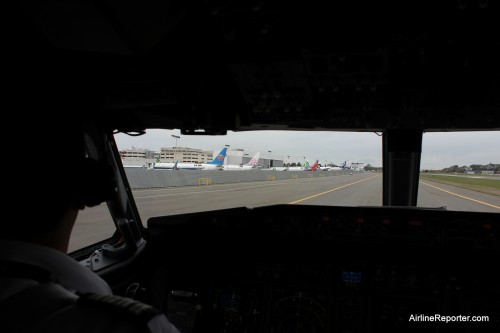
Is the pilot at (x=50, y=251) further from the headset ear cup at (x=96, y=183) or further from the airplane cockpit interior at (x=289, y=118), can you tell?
the airplane cockpit interior at (x=289, y=118)

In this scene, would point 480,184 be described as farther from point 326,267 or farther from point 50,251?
point 50,251

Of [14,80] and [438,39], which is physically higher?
[438,39]

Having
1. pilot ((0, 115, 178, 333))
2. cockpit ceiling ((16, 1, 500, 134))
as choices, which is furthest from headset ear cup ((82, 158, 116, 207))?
cockpit ceiling ((16, 1, 500, 134))

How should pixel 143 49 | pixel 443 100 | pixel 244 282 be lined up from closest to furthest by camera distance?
pixel 143 49 → pixel 443 100 → pixel 244 282

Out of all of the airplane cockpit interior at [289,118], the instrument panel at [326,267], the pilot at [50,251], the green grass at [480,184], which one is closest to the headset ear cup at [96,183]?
the pilot at [50,251]

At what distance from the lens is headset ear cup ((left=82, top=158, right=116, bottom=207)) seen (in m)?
0.70

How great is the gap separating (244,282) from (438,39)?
169cm

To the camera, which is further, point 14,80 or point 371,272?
point 371,272

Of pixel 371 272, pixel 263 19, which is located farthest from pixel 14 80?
pixel 371 272

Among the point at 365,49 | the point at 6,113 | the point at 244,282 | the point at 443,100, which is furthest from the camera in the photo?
the point at 244,282

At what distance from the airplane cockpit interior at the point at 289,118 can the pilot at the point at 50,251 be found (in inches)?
25.8

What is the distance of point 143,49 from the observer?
5.40 feet

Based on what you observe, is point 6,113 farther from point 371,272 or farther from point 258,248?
point 371,272

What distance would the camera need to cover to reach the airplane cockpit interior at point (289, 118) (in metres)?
1.38
